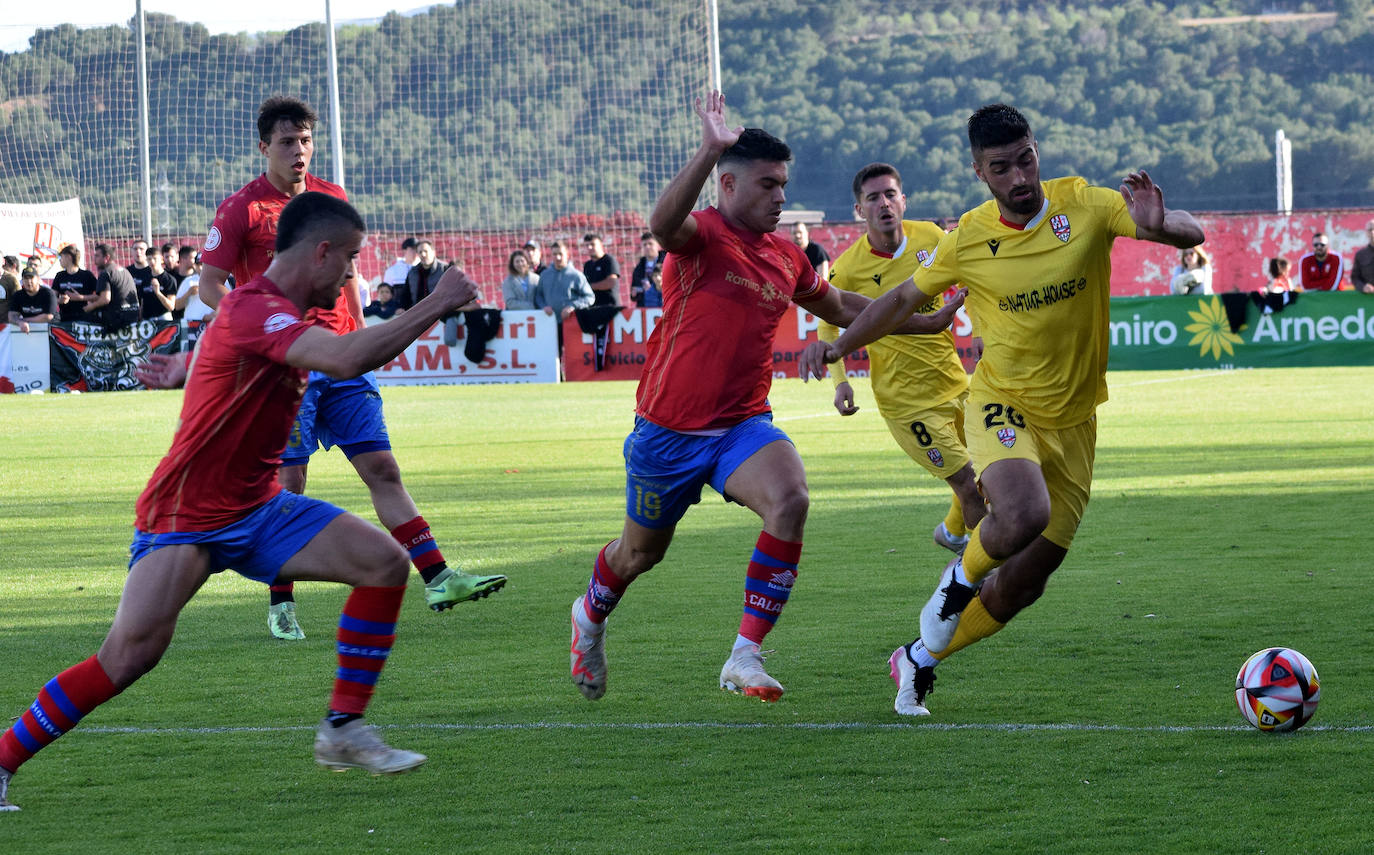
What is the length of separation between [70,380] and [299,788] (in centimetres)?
2287

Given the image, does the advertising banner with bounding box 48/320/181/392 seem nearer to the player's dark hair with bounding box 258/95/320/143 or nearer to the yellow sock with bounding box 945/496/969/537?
the yellow sock with bounding box 945/496/969/537

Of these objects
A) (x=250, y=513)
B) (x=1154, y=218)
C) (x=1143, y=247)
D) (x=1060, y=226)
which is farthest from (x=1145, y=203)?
(x=1143, y=247)

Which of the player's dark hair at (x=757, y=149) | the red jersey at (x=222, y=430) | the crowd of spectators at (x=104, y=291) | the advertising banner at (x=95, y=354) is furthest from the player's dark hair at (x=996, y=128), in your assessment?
the advertising banner at (x=95, y=354)

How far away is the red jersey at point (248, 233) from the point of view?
7172 millimetres

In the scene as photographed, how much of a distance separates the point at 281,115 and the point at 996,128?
129 inches

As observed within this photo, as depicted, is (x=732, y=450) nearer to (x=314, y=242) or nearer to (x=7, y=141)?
(x=314, y=242)

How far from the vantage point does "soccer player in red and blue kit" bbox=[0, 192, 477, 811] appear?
4617 mm

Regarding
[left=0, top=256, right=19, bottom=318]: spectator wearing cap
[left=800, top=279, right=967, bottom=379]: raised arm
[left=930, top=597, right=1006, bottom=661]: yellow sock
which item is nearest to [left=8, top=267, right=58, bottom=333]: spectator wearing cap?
[left=0, top=256, right=19, bottom=318]: spectator wearing cap

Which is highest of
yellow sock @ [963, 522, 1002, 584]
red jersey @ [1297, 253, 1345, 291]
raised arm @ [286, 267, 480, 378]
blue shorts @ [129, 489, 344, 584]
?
raised arm @ [286, 267, 480, 378]

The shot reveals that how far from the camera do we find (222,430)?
15.5 feet

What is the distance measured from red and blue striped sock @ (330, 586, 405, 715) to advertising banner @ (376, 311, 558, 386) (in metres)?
20.9

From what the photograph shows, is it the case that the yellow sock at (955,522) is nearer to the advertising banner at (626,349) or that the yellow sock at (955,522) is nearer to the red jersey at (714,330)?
the red jersey at (714,330)

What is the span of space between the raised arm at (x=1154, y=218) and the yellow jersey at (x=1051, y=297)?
0.63ft

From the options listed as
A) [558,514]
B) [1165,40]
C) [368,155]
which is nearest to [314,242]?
[558,514]
